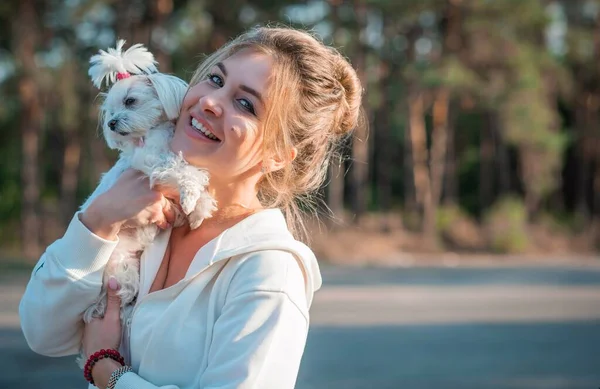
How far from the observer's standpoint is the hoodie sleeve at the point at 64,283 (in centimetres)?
194

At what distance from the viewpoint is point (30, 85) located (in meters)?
21.6

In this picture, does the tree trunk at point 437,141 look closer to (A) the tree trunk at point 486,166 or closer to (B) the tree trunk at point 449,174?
(B) the tree trunk at point 449,174

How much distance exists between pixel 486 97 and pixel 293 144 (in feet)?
76.8

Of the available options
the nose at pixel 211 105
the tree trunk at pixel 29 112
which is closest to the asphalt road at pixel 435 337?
the nose at pixel 211 105

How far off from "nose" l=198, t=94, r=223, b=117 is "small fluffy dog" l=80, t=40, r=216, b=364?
8.3 inches

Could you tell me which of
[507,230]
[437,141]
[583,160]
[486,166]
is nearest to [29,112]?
[437,141]

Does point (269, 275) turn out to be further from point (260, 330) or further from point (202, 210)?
point (202, 210)

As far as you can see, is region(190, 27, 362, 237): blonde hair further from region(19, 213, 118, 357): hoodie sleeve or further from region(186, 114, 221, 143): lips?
region(19, 213, 118, 357): hoodie sleeve

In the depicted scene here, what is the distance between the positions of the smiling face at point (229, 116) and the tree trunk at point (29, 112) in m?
20.3

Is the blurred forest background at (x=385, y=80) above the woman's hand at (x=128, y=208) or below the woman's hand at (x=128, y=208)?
below

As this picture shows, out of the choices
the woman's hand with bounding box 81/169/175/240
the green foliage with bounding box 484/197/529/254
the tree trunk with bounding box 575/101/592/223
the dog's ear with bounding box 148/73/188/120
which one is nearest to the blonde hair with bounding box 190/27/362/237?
the dog's ear with bounding box 148/73/188/120

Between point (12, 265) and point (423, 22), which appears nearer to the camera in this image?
point (12, 265)

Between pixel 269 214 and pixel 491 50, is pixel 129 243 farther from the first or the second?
pixel 491 50

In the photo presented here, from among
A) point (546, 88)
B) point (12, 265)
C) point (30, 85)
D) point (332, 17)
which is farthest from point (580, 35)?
point (12, 265)
